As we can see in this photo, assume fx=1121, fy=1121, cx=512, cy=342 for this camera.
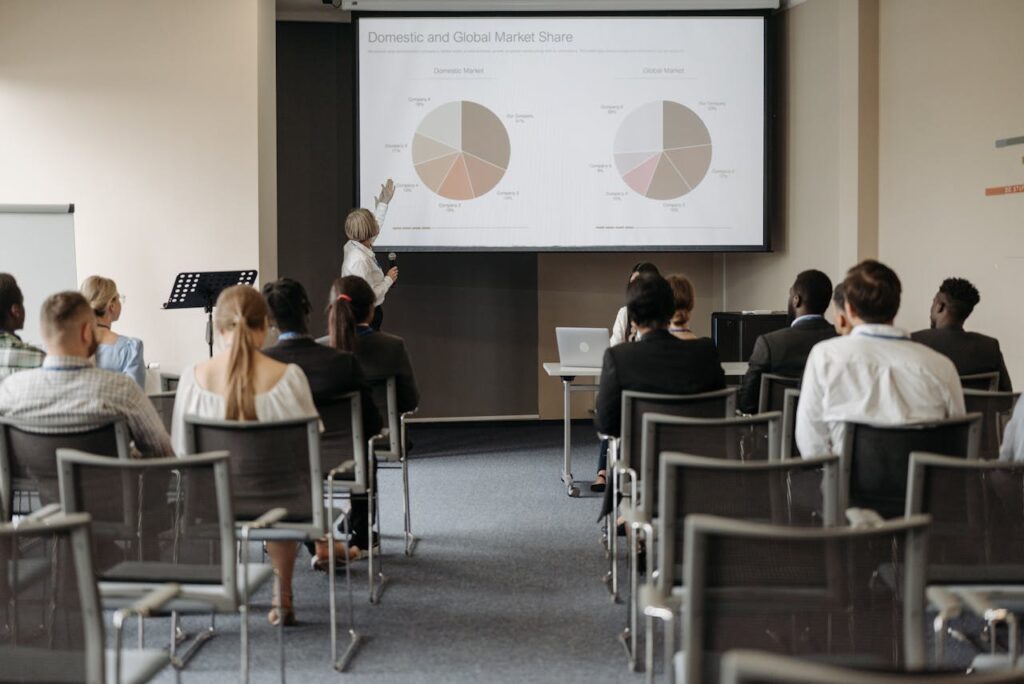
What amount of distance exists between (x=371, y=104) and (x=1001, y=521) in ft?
21.5

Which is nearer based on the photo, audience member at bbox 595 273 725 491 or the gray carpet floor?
the gray carpet floor

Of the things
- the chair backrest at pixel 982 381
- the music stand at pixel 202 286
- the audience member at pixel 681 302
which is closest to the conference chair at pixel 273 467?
the audience member at pixel 681 302

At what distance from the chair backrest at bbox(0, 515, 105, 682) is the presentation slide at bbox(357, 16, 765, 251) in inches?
252

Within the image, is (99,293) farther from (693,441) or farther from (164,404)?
(693,441)

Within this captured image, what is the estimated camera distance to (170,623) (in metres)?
4.19

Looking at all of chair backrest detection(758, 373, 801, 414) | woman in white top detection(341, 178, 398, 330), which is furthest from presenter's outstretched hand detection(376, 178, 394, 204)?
chair backrest detection(758, 373, 801, 414)

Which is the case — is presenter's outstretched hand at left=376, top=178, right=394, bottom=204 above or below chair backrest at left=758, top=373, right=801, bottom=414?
above

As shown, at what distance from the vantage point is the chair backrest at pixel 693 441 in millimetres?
3303

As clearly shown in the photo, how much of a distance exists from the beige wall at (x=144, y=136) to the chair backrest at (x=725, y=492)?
17.9 feet

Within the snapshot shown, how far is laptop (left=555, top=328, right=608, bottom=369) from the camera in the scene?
660 centimetres

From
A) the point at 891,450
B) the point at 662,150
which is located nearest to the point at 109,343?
the point at 891,450

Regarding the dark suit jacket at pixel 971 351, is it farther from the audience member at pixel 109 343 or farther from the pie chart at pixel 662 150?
the pie chart at pixel 662 150

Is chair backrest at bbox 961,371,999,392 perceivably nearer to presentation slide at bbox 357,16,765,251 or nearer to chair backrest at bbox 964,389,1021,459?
chair backrest at bbox 964,389,1021,459

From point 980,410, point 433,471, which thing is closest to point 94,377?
point 980,410
